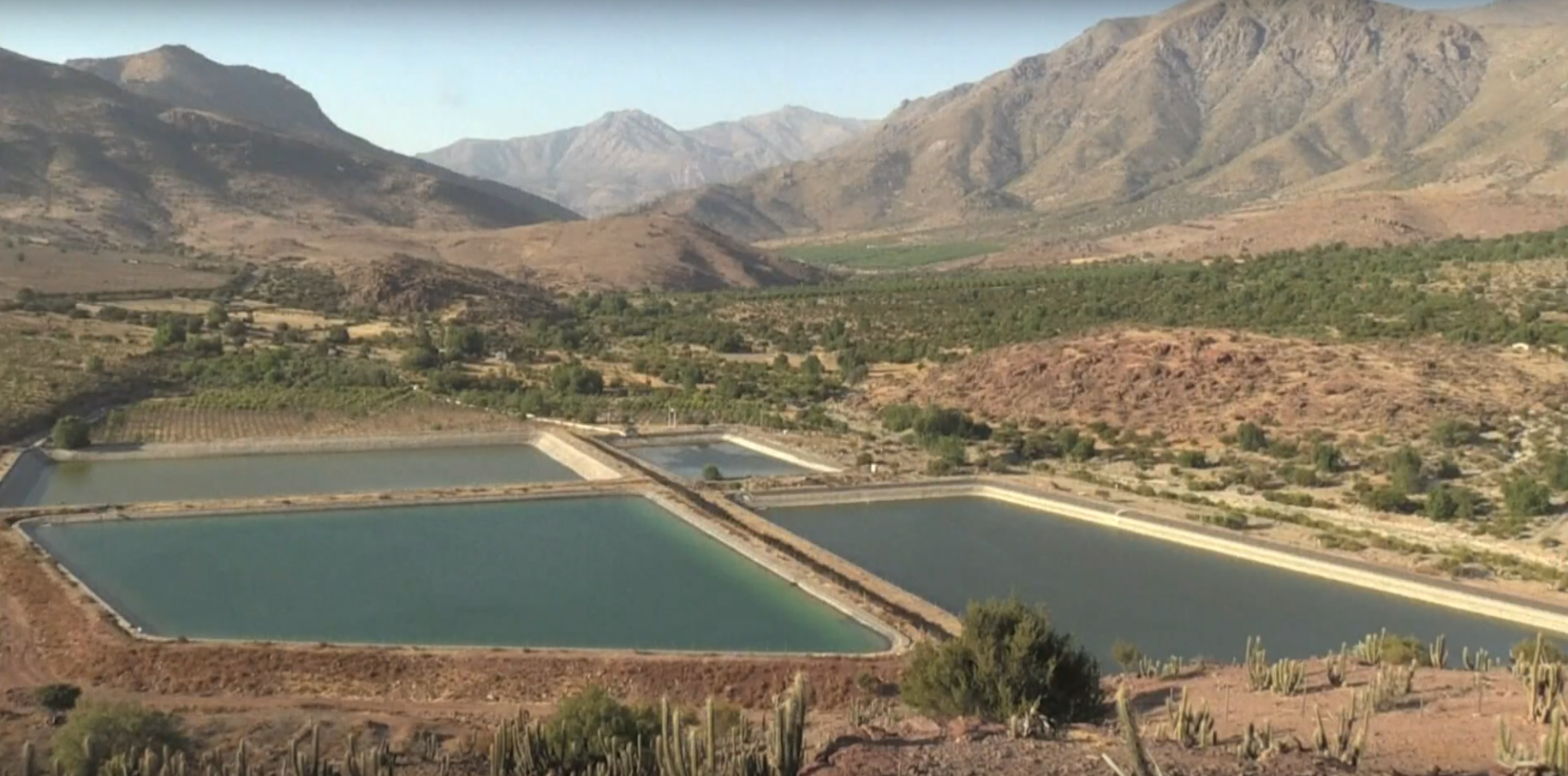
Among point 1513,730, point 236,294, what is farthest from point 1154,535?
point 236,294

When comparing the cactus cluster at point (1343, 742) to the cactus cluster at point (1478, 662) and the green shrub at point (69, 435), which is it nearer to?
the cactus cluster at point (1478, 662)

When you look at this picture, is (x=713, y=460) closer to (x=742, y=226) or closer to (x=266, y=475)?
(x=266, y=475)

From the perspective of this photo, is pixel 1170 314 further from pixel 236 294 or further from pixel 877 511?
pixel 236 294

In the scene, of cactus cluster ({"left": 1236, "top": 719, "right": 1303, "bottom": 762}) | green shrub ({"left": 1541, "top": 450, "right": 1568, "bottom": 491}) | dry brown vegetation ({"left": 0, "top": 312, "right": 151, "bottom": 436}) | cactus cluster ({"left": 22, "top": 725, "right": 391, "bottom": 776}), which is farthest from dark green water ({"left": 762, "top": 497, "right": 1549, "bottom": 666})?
dry brown vegetation ({"left": 0, "top": 312, "right": 151, "bottom": 436})

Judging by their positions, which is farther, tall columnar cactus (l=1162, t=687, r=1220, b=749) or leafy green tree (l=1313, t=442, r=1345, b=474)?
leafy green tree (l=1313, t=442, r=1345, b=474)

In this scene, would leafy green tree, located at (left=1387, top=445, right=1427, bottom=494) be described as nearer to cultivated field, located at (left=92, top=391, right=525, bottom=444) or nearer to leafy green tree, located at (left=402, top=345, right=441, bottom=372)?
cultivated field, located at (left=92, top=391, right=525, bottom=444)

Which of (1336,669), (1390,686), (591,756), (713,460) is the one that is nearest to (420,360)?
(713,460)
